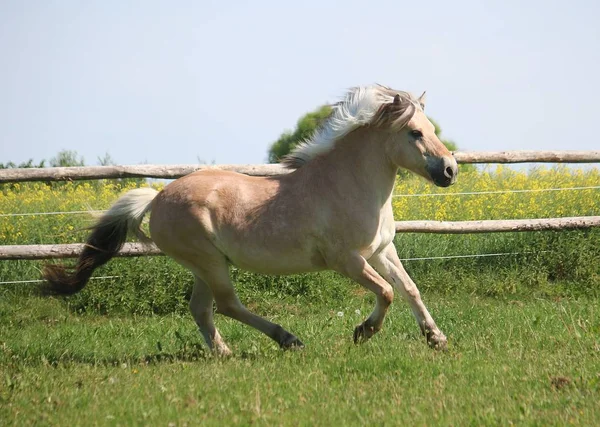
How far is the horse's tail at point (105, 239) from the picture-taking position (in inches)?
283

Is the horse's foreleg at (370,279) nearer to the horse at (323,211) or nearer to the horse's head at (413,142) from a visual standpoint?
the horse at (323,211)

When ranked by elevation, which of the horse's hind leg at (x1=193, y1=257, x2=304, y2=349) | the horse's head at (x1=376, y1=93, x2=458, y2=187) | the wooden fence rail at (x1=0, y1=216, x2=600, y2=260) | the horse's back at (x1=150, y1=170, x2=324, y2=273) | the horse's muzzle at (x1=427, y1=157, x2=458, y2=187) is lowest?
the wooden fence rail at (x1=0, y1=216, x2=600, y2=260)

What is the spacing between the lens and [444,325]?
23.7 feet

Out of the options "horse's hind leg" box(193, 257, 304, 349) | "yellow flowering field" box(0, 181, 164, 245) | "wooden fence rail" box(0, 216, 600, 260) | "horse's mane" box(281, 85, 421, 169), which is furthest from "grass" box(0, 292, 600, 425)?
"yellow flowering field" box(0, 181, 164, 245)

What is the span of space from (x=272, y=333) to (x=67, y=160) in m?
12.3

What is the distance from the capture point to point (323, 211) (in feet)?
21.2

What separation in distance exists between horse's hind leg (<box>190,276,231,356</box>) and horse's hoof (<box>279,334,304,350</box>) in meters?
0.61

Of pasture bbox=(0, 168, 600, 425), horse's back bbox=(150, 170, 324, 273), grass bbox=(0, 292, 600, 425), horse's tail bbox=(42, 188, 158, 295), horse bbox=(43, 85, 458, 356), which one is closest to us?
grass bbox=(0, 292, 600, 425)

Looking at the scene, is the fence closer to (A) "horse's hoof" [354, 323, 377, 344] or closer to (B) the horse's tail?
(B) the horse's tail

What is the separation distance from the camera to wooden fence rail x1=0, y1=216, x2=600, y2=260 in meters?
8.84

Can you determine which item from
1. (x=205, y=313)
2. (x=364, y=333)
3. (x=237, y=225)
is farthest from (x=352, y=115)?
(x=205, y=313)

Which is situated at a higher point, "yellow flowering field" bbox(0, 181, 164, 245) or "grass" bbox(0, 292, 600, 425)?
"grass" bbox(0, 292, 600, 425)

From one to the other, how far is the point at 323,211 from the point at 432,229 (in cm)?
345

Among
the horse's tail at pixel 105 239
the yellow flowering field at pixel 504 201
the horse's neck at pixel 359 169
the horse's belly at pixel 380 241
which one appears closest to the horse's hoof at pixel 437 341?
the horse's belly at pixel 380 241
